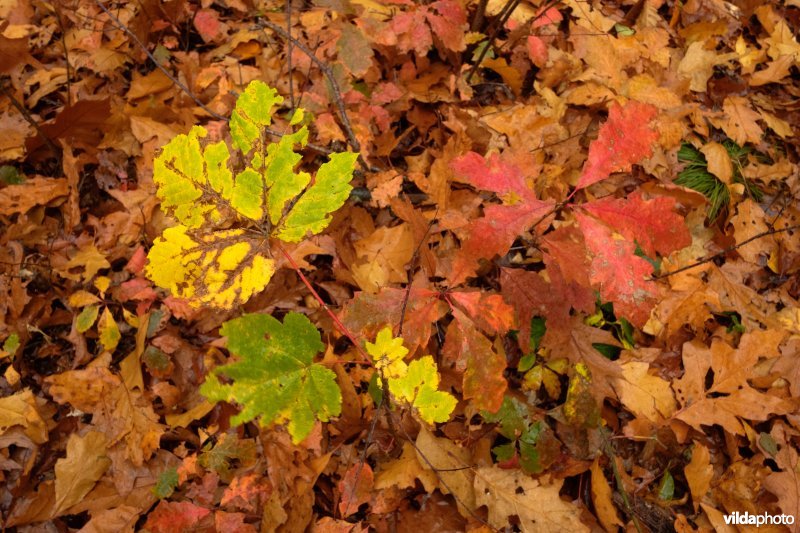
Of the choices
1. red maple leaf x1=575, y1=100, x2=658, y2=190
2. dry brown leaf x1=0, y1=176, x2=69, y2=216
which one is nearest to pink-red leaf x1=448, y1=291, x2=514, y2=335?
red maple leaf x1=575, y1=100, x2=658, y2=190

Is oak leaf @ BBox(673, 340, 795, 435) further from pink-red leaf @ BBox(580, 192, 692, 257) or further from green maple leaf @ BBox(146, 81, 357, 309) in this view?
green maple leaf @ BBox(146, 81, 357, 309)

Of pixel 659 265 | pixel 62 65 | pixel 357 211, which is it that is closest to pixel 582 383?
pixel 659 265

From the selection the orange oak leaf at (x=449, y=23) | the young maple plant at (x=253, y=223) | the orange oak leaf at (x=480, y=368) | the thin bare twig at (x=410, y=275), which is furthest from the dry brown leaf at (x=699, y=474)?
the orange oak leaf at (x=449, y=23)

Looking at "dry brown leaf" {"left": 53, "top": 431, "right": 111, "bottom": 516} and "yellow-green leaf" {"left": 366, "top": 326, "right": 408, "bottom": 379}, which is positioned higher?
"yellow-green leaf" {"left": 366, "top": 326, "right": 408, "bottom": 379}

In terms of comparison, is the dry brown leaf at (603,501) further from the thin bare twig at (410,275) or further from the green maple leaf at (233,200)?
the green maple leaf at (233,200)

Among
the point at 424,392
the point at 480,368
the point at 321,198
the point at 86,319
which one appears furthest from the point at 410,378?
the point at 86,319

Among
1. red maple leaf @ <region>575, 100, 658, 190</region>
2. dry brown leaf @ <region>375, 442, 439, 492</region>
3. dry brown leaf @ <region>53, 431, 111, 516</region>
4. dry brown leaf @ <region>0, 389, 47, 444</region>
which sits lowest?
dry brown leaf @ <region>53, 431, 111, 516</region>

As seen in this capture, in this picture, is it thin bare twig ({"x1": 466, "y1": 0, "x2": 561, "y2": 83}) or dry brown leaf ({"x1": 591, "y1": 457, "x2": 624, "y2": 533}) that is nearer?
dry brown leaf ({"x1": 591, "y1": 457, "x2": 624, "y2": 533})

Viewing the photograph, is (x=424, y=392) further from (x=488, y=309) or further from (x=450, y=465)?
(x=450, y=465)
